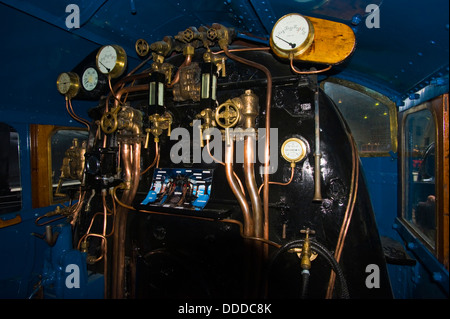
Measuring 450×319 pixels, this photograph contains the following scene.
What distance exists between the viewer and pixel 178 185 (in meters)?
2.72

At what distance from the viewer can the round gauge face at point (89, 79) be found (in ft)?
10.1

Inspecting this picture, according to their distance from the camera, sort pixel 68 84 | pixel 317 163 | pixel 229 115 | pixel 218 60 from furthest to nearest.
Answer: pixel 68 84
pixel 218 60
pixel 229 115
pixel 317 163

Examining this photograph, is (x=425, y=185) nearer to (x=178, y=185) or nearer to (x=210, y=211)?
(x=210, y=211)

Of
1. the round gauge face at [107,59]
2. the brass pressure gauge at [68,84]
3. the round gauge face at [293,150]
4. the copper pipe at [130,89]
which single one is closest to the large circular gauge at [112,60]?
the round gauge face at [107,59]

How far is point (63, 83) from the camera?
315cm

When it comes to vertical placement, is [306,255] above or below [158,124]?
below

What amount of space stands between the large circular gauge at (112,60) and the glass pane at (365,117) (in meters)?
2.88

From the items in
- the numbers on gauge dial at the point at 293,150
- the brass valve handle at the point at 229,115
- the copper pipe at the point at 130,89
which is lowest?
the numbers on gauge dial at the point at 293,150

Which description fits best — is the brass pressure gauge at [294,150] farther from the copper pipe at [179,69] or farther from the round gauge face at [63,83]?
the round gauge face at [63,83]

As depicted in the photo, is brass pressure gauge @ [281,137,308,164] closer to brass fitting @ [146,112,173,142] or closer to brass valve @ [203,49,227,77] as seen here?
brass valve @ [203,49,227,77]

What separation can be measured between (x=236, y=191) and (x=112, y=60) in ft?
7.05

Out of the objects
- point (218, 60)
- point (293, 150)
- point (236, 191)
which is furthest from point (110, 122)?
point (293, 150)

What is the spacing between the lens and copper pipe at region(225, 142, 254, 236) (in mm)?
2309

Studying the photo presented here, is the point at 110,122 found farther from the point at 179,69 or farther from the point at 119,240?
the point at 119,240
